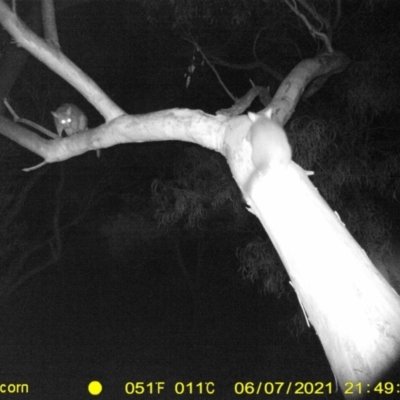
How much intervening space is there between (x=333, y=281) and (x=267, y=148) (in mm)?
496

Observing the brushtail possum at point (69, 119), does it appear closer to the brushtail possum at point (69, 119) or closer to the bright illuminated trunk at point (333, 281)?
the brushtail possum at point (69, 119)

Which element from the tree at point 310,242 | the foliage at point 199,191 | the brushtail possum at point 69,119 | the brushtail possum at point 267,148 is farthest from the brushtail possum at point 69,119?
the brushtail possum at point 267,148

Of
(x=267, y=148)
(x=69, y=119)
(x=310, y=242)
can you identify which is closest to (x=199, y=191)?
(x=69, y=119)

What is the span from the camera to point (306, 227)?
6.29ft

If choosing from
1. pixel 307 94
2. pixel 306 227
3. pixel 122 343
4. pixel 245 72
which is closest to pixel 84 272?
pixel 122 343

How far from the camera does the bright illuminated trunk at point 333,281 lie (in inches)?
68.5

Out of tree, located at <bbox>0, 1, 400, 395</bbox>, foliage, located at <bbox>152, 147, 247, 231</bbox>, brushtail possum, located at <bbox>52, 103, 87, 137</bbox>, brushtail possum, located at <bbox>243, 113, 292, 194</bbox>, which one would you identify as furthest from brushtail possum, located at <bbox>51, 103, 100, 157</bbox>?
brushtail possum, located at <bbox>243, 113, 292, 194</bbox>

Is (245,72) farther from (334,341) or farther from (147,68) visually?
(334,341)

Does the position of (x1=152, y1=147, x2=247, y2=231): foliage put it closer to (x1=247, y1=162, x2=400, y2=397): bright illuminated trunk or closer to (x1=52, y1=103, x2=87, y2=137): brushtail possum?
(x1=52, y1=103, x2=87, y2=137): brushtail possum

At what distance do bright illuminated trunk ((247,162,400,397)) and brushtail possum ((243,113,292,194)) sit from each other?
0.09 ft

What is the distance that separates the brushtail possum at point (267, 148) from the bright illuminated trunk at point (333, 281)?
0.03m

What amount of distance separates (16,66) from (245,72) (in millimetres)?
2546

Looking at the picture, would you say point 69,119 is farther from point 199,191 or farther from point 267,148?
point 267,148

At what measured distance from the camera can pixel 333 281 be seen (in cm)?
183
